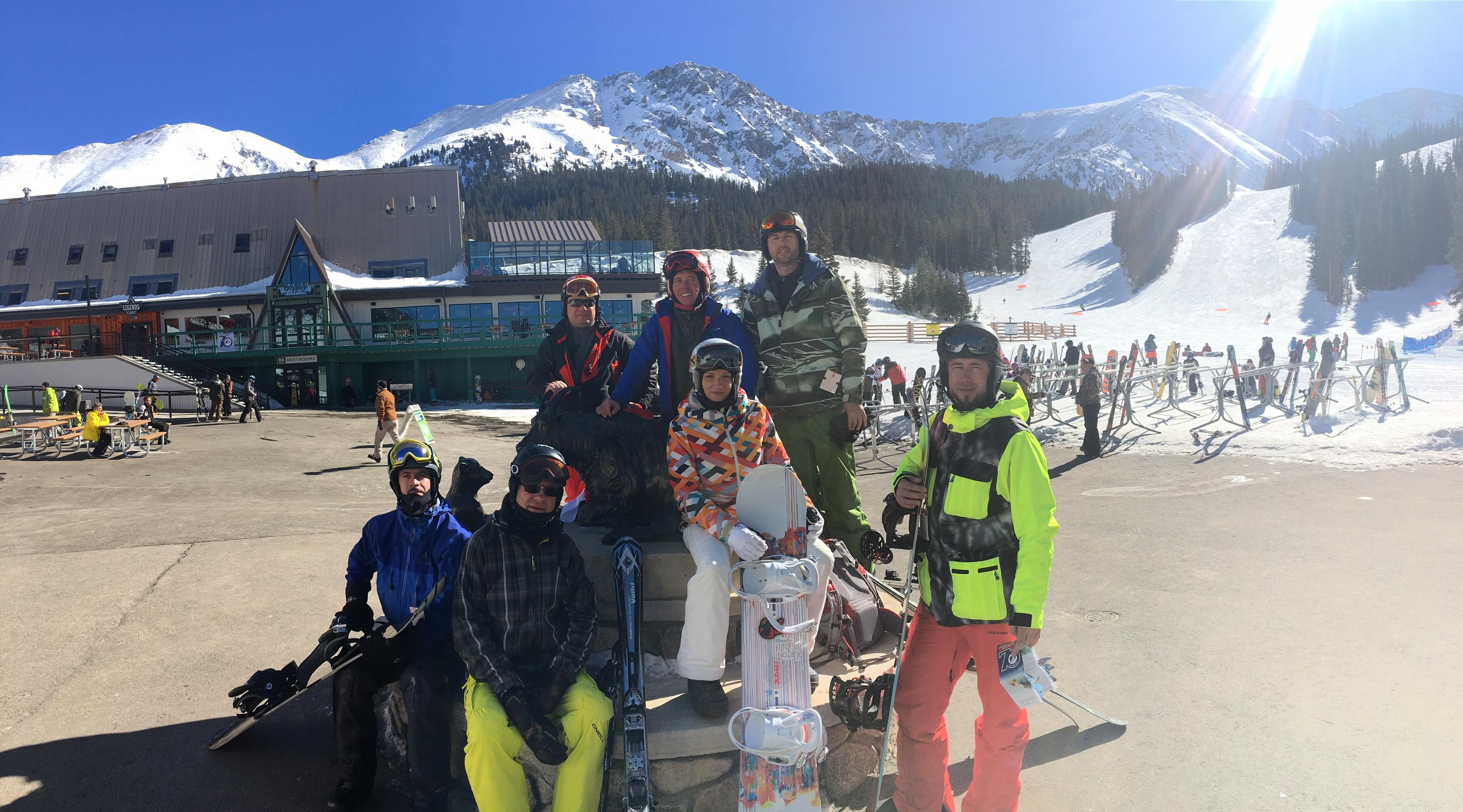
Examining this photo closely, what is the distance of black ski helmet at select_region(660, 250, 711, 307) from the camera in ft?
13.9

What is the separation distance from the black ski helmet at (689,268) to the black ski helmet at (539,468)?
4.77 ft

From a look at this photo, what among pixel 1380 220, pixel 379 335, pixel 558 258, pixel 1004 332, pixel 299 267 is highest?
pixel 1380 220

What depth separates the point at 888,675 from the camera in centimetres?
334

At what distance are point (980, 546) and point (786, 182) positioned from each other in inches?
4825

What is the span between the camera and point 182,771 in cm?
352

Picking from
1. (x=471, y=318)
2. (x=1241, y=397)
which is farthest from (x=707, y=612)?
(x=471, y=318)

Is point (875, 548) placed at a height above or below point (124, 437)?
above

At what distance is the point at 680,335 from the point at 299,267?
35.7 meters

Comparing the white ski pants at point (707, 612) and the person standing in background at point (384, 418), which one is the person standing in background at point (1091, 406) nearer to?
the white ski pants at point (707, 612)

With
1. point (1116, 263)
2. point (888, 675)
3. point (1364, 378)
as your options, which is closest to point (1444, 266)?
point (1116, 263)

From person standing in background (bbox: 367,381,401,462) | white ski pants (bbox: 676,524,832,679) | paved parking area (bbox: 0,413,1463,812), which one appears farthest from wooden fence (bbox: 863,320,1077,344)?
white ski pants (bbox: 676,524,832,679)

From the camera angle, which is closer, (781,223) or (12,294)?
(781,223)

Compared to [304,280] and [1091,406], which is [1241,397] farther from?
[304,280]

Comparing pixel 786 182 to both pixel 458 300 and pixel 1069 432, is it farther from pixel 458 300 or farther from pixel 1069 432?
pixel 1069 432
